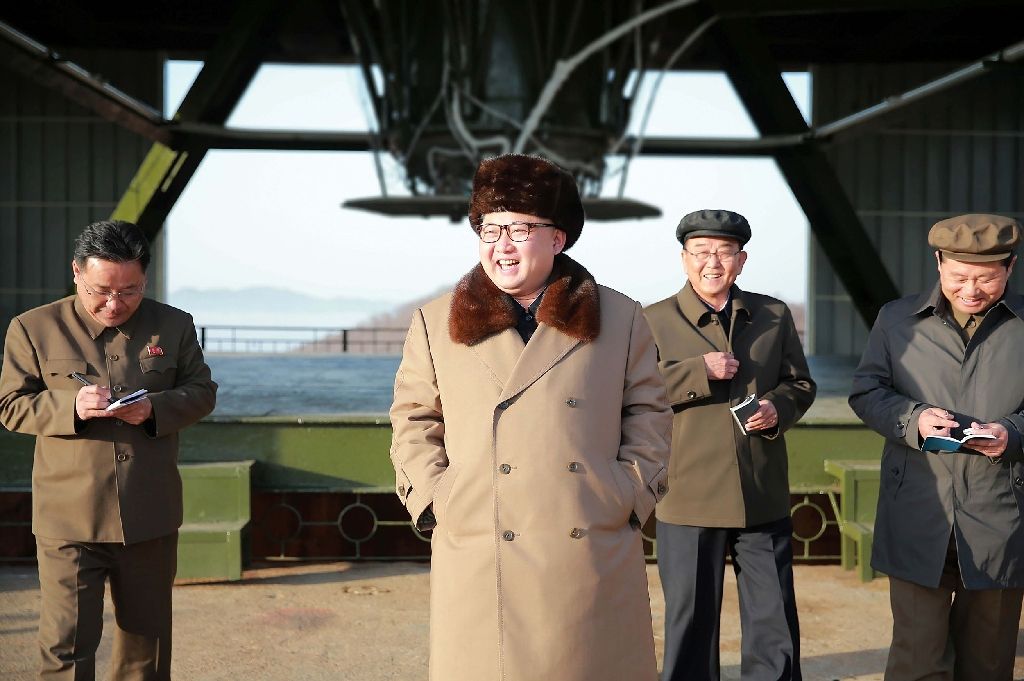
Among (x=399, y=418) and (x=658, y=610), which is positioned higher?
(x=399, y=418)

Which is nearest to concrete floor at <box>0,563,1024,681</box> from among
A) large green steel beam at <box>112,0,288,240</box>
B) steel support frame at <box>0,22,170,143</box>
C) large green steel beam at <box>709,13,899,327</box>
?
steel support frame at <box>0,22,170,143</box>

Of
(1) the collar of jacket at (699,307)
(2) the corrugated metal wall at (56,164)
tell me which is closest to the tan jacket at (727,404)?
(1) the collar of jacket at (699,307)

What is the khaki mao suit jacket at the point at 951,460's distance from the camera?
8.33ft

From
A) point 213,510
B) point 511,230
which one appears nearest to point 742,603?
point 511,230

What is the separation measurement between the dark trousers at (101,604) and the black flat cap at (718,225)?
175 centimetres

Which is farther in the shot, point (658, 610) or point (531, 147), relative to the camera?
point (531, 147)

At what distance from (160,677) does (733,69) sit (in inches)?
233

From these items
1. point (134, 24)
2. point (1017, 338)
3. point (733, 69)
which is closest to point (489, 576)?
point (1017, 338)

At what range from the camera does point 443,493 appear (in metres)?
1.99

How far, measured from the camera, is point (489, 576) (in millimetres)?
1935

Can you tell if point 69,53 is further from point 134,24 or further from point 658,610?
point 658,610

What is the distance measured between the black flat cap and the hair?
1.56m

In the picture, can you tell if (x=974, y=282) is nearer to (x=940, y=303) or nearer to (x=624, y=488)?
(x=940, y=303)

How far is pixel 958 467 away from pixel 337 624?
2.47 m
